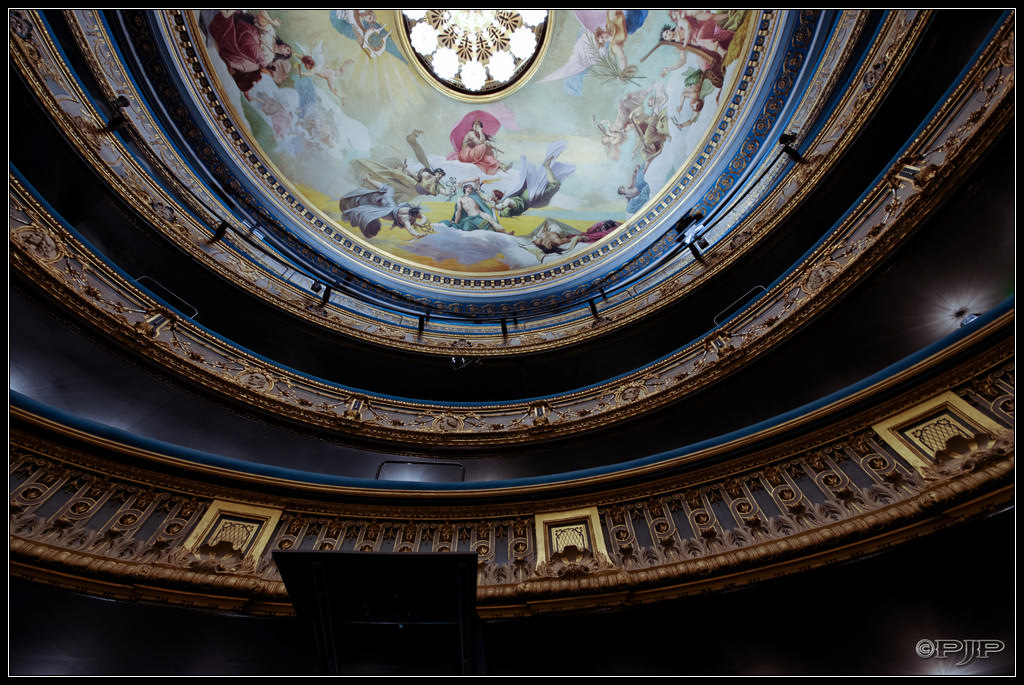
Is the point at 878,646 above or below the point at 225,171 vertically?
below

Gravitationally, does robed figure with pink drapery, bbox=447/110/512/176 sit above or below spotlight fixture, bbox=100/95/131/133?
above

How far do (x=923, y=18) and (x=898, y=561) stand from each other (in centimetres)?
880

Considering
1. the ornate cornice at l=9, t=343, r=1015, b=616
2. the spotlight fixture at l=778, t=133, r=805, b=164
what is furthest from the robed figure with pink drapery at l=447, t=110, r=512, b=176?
the ornate cornice at l=9, t=343, r=1015, b=616

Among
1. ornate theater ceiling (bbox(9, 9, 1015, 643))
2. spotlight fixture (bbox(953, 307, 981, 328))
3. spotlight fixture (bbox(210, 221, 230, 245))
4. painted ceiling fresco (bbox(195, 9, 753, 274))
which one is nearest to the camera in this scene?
ornate theater ceiling (bbox(9, 9, 1015, 643))

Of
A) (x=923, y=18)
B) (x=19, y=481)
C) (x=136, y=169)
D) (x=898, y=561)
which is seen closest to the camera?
(x=898, y=561)

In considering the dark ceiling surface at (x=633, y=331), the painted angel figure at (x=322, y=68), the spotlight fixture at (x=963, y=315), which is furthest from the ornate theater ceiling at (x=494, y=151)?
the spotlight fixture at (x=963, y=315)

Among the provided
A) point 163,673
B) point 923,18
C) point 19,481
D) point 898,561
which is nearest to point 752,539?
point 898,561

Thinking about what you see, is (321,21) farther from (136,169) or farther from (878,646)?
(878,646)

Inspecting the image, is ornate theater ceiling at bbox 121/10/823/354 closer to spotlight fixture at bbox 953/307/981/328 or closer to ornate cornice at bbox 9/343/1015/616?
spotlight fixture at bbox 953/307/981/328

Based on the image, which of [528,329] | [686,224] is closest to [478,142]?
[528,329]

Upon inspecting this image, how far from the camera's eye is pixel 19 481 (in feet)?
12.3

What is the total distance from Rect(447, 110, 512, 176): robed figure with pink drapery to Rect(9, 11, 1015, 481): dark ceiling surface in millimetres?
7541

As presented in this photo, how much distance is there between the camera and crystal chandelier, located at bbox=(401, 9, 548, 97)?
14.8 metres

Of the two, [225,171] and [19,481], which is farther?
[225,171]
